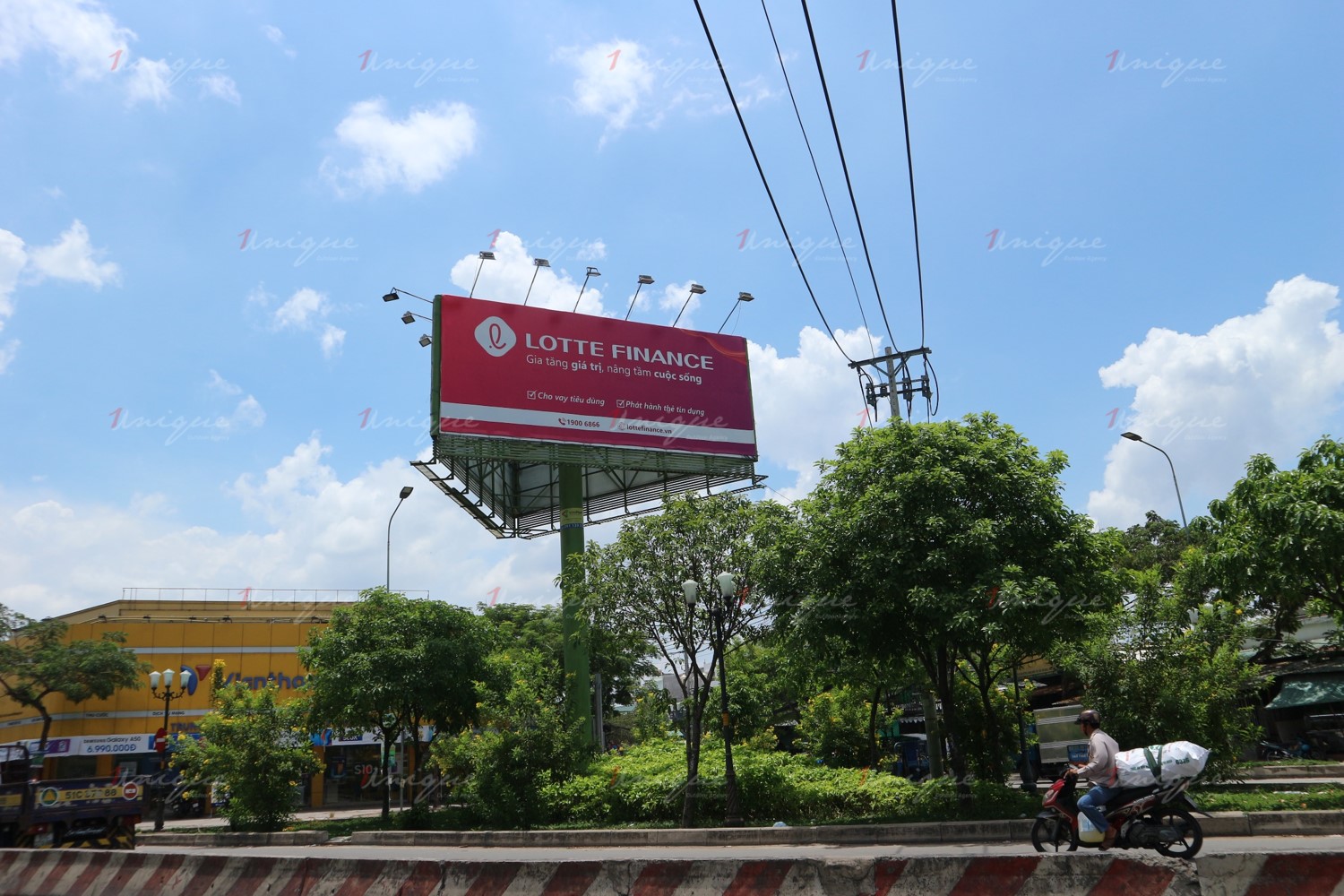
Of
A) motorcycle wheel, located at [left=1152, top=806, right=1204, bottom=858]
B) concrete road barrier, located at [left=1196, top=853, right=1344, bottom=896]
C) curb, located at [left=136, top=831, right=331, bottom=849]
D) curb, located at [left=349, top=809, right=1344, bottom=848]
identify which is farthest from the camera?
curb, located at [left=136, top=831, right=331, bottom=849]

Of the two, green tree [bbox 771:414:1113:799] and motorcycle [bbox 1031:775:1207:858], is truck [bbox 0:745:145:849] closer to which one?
green tree [bbox 771:414:1113:799]

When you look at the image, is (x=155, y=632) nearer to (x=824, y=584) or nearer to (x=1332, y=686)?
(x=824, y=584)

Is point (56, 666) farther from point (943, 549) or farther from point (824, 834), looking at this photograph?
point (943, 549)

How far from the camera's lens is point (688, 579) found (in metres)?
19.9

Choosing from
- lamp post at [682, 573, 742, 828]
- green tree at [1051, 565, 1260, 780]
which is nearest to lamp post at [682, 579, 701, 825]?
lamp post at [682, 573, 742, 828]

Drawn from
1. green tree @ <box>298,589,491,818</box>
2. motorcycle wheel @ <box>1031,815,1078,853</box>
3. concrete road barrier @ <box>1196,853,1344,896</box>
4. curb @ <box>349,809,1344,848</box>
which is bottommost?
curb @ <box>349,809,1344,848</box>

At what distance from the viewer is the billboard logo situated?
28.1 meters

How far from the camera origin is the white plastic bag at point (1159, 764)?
925cm

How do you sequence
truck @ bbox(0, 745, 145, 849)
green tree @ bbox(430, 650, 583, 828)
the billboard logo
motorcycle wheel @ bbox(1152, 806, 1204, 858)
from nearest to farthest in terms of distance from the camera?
1. motorcycle wheel @ bbox(1152, 806, 1204, 858)
2. truck @ bbox(0, 745, 145, 849)
3. green tree @ bbox(430, 650, 583, 828)
4. the billboard logo

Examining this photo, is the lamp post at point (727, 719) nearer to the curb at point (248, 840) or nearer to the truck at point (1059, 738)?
the curb at point (248, 840)

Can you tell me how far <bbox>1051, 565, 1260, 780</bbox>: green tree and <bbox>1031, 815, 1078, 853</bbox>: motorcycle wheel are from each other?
5.95m

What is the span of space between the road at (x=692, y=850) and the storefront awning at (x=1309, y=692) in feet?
60.2

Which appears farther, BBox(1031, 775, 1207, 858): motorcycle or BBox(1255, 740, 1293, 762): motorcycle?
BBox(1255, 740, 1293, 762): motorcycle

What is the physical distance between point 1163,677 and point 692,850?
870cm
